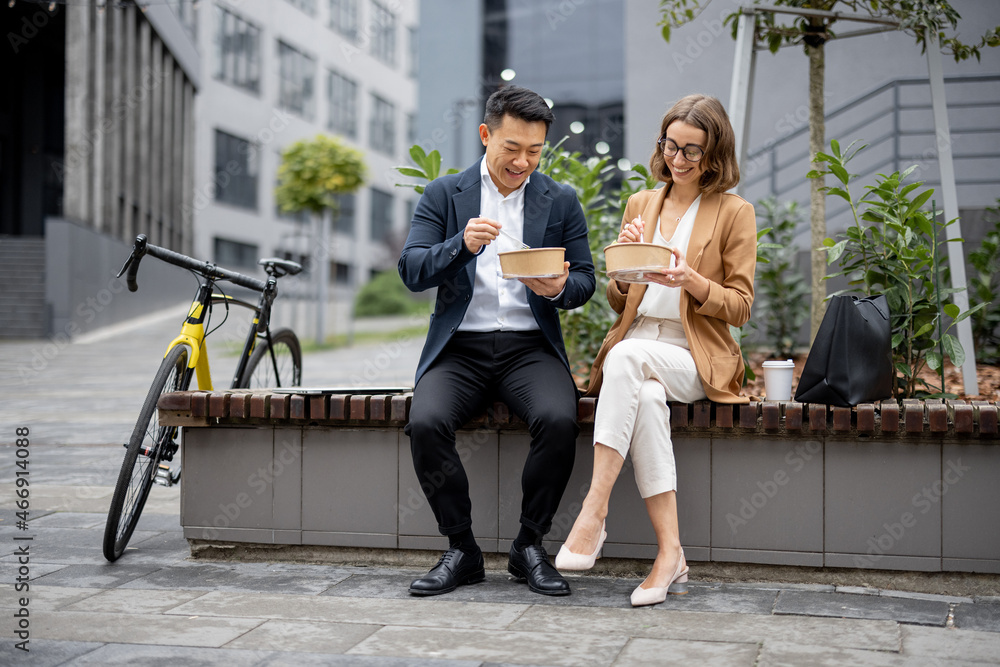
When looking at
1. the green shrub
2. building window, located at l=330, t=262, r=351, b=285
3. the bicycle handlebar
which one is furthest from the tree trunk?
building window, located at l=330, t=262, r=351, b=285

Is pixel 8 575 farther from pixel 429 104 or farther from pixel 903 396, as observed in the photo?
pixel 429 104

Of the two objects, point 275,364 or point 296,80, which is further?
point 296,80

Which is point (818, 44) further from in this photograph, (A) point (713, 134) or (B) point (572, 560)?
(B) point (572, 560)

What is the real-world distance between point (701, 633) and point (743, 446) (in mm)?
771

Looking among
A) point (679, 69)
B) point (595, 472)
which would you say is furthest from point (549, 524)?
point (679, 69)

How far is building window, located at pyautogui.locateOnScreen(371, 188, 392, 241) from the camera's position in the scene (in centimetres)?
4447

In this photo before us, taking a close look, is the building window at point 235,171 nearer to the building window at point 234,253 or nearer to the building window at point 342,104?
the building window at point 234,253

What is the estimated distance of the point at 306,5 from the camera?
36656 mm

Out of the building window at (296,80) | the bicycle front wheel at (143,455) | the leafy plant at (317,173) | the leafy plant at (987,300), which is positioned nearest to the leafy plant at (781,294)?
the leafy plant at (987,300)

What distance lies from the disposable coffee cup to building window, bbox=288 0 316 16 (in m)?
35.8

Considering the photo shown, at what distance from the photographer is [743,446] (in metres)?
3.14

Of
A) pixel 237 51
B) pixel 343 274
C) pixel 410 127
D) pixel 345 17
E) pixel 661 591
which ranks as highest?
pixel 345 17

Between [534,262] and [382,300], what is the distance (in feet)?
106

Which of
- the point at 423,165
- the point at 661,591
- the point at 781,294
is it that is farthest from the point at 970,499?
the point at 781,294
